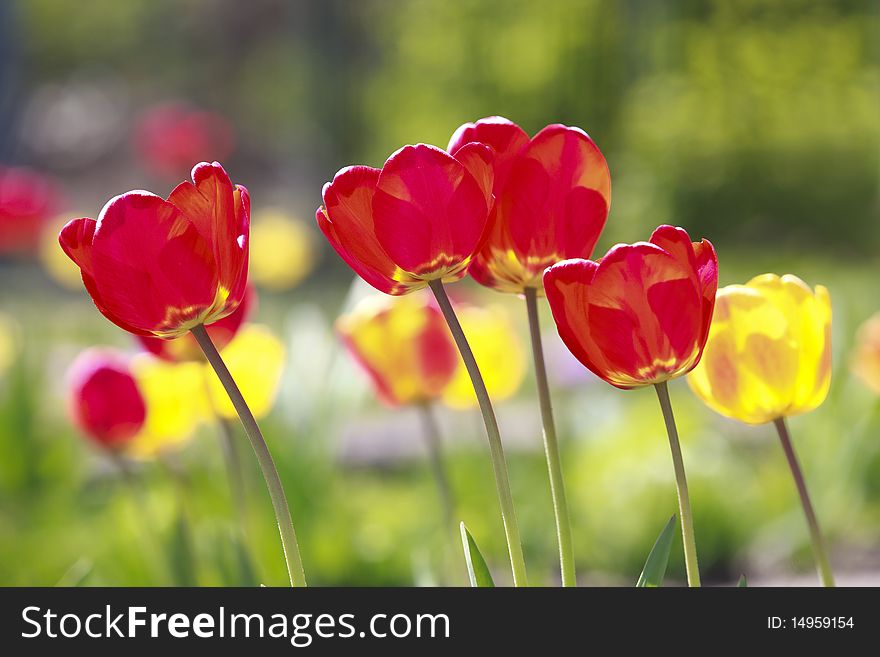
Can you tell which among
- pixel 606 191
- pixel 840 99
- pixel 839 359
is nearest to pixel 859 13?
pixel 840 99

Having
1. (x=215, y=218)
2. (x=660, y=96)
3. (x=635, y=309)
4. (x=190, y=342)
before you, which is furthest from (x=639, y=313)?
(x=660, y=96)

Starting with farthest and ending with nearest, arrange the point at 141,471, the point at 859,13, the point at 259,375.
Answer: the point at 859,13 → the point at 141,471 → the point at 259,375

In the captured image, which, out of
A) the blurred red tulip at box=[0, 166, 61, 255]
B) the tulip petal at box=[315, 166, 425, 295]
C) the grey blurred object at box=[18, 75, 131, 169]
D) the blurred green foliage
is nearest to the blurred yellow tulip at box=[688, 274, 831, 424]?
the tulip petal at box=[315, 166, 425, 295]

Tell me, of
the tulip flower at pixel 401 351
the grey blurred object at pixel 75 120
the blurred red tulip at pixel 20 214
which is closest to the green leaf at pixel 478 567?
the tulip flower at pixel 401 351

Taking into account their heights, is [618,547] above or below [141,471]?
below

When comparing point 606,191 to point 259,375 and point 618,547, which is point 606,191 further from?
point 618,547

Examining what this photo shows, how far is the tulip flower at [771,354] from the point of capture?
27.0 inches

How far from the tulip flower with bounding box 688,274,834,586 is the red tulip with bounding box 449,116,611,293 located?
0.39 ft

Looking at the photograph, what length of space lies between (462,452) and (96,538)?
2.08 feet

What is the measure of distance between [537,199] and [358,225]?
0.11 m

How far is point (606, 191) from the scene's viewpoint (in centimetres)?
64

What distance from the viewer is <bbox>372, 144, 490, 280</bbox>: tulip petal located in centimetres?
56

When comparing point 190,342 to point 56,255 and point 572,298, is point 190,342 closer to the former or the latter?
point 572,298

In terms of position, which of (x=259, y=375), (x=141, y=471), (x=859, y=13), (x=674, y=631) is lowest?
(x=674, y=631)
